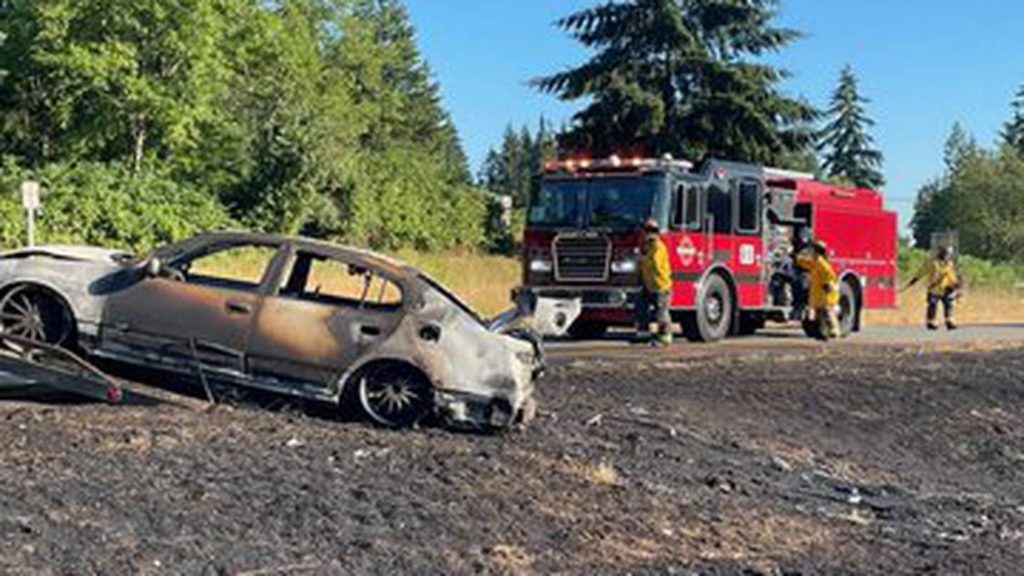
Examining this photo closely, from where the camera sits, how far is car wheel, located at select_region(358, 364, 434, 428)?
382 inches

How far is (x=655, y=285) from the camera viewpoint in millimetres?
17906

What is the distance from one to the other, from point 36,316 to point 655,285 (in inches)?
380

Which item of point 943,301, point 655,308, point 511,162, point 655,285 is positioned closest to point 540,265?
point 655,308

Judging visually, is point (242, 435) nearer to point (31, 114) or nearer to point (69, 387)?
point (69, 387)

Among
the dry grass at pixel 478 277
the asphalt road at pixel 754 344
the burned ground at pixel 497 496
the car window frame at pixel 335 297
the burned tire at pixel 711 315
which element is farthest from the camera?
the dry grass at pixel 478 277

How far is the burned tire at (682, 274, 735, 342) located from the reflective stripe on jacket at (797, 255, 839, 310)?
1261mm

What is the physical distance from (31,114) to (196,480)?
34.0m

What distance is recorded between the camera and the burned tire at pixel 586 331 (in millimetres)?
20062

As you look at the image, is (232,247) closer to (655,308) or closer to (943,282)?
(655,308)

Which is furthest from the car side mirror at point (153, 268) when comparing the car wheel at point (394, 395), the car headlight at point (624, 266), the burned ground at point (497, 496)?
the car headlight at point (624, 266)

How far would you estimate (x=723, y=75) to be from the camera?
141ft

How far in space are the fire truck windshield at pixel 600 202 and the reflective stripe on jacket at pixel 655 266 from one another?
2.75ft

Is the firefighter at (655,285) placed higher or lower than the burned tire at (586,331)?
higher

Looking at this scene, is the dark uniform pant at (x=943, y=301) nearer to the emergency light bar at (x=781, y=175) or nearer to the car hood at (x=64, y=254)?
the emergency light bar at (x=781, y=175)
